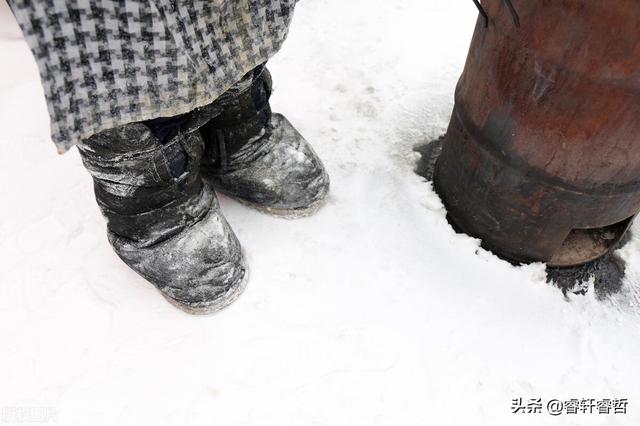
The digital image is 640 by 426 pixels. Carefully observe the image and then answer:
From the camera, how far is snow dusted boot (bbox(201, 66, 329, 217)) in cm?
136

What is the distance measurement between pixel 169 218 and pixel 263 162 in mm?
359

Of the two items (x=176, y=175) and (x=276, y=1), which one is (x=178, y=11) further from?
(x=176, y=175)

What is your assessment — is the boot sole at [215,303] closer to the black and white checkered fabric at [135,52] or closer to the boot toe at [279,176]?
the boot toe at [279,176]

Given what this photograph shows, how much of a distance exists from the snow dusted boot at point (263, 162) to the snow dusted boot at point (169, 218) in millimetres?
136

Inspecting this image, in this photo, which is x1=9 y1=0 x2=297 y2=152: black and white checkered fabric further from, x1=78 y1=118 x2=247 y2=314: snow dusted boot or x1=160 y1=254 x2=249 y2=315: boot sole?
x1=160 y1=254 x2=249 y2=315: boot sole

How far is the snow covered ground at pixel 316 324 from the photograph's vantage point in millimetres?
1183

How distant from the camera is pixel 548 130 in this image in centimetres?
108

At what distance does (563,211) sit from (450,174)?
341 millimetres

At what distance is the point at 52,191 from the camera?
62.6 inches

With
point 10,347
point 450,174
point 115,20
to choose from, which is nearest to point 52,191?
point 10,347

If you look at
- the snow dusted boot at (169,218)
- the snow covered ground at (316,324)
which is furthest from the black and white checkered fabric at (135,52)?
the snow covered ground at (316,324)

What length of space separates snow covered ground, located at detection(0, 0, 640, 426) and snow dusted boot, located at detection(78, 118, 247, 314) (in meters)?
0.09

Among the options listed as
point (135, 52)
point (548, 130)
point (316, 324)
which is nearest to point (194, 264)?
point (316, 324)

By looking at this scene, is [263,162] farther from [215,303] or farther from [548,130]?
[548,130]
